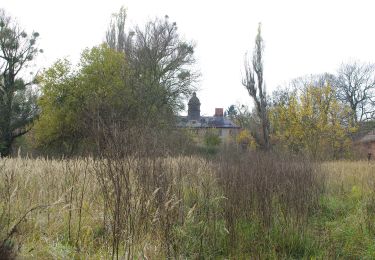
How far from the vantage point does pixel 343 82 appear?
3431 centimetres

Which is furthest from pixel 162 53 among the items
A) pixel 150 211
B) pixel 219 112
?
pixel 219 112

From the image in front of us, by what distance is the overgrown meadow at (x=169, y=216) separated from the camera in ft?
11.2

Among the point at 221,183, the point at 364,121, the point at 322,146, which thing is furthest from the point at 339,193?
the point at 364,121

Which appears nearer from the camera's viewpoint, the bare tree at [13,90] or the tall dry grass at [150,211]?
the tall dry grass at [150,211]

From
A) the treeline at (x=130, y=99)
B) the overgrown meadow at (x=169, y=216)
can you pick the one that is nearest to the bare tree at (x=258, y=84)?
the treeline at (x=130, y=99)

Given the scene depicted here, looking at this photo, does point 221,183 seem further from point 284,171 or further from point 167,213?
point 167,213

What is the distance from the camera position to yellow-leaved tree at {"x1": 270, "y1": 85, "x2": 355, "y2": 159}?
790 inches

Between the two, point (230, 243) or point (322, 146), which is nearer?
point (230, 243)

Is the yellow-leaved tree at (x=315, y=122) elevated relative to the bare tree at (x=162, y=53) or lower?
lower

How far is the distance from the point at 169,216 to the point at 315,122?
18.4 m

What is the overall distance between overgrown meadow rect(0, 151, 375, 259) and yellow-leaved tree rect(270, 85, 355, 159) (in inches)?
562

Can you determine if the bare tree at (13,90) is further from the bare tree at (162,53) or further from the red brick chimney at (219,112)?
the red brick chimney at (219,112)

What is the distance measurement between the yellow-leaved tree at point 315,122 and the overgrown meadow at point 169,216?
1429cm

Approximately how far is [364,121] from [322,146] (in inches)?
657
